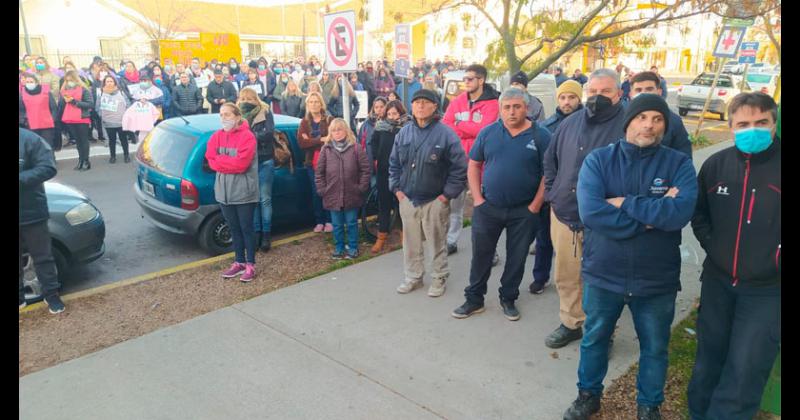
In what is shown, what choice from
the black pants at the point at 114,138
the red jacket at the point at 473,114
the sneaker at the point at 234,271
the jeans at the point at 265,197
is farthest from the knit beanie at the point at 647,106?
the black pants at the point at 114,138

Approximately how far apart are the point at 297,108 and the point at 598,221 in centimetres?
986

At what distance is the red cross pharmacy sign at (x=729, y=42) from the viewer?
12.4m

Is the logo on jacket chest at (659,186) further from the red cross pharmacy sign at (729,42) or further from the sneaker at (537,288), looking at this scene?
the red cross pharmacy sign at (729,42)

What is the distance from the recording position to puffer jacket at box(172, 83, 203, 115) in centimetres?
1379

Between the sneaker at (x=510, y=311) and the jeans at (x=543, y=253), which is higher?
the jeans at (x=543, y=253)

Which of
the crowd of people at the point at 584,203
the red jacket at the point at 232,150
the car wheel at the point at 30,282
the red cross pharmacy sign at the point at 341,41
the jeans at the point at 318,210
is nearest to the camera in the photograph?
the crowd of people at the point at 584,203

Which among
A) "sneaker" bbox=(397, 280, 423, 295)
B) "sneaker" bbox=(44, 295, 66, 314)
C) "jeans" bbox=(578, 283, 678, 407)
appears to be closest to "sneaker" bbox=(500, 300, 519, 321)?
"sneaker" bbox=(397, 280, 423, 295)

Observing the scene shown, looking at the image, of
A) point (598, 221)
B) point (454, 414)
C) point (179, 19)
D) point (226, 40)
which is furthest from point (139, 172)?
point (179, 19)

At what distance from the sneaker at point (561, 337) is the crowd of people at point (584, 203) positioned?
0.02 meters

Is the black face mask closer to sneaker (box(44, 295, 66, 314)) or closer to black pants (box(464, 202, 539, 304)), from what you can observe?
black pants (box(464, 202, 539, 304))

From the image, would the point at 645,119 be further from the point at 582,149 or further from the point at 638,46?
the point at 638,46

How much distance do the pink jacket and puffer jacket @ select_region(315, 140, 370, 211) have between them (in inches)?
265

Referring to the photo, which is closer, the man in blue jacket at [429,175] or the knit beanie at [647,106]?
the knit beanie at [647,106]

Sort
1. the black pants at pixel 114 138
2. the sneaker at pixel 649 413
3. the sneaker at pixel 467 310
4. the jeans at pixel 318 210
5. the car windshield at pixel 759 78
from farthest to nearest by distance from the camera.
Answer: the car windshield at pixel 759 78
the black pants at pixel 114 138
the jeans at pixel 318 210
the sneaker at pixel 467 310
the sneaker at pixel 649 413
